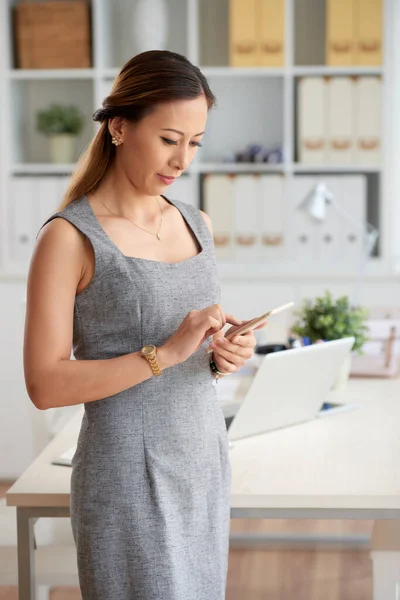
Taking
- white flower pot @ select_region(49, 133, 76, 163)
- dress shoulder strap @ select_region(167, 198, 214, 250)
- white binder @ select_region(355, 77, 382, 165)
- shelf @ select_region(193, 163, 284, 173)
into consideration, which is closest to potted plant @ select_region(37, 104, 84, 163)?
white flower pot @ select_region(49, 133, 76, 163)

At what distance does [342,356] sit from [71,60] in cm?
236

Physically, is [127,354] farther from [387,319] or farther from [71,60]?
[71,60]

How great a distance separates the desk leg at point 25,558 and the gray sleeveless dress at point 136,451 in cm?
26

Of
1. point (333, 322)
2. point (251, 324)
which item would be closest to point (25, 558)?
point (251, 324)

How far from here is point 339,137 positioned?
3799 millimetres

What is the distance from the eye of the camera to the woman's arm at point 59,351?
51.9 inches

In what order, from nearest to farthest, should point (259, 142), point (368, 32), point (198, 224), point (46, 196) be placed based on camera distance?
1. point (198, 224)
2. point (368, 32)
3. point (46, 196)
4. point (259, 142)

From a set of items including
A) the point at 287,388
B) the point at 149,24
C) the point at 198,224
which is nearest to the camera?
the point at 198,224

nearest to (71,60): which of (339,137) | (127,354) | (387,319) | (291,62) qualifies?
(291,62)

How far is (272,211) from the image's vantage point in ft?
12.6

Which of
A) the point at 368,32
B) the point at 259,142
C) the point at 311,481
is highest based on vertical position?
the point at 368,32

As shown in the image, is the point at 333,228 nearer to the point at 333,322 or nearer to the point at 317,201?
the point at 317,201

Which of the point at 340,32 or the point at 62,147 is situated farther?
the point at 62,147

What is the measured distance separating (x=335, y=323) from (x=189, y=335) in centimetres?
115
